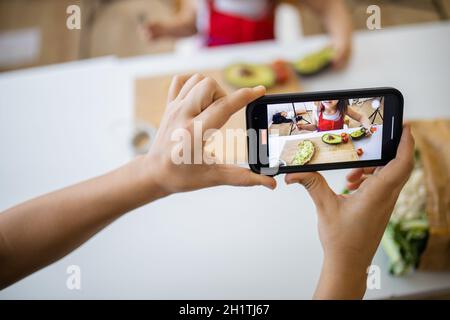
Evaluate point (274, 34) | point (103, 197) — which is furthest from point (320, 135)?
point (274, 34)

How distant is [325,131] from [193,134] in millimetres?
170

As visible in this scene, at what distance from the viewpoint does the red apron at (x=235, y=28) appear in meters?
1.09

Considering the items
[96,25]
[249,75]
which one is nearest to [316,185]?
[249,75]

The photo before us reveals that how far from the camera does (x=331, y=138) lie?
52 cm

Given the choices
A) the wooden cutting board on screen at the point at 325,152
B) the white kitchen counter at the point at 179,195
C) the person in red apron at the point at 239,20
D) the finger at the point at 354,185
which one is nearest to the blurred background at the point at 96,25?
the person in red apron at the point at 239,20

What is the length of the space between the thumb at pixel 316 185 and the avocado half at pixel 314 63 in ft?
1.45

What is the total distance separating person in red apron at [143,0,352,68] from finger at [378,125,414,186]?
564mm

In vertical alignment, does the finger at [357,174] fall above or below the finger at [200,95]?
below

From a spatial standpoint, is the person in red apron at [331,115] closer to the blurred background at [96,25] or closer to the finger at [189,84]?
the finger at [189,84]

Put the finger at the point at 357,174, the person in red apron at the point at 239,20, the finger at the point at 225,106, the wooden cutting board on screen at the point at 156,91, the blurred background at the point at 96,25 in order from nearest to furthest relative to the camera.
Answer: the finger at the point at 225,106 → the finger at the point at 357,174 → the wooden cutting board on screen at the point at 156,91 → the person in red apron at the point at 239,20 → the blurred background at the point at 96,25

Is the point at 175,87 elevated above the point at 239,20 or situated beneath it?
situated beneath

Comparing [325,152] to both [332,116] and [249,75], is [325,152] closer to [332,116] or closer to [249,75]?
[332,116]

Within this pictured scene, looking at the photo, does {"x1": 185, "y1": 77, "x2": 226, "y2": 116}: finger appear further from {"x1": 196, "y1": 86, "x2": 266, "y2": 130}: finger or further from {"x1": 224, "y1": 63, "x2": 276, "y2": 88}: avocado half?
{"x1": 224, "y1": 63, "x2": 276, "y2": 88}: avocado half

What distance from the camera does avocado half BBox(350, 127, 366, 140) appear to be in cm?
52
